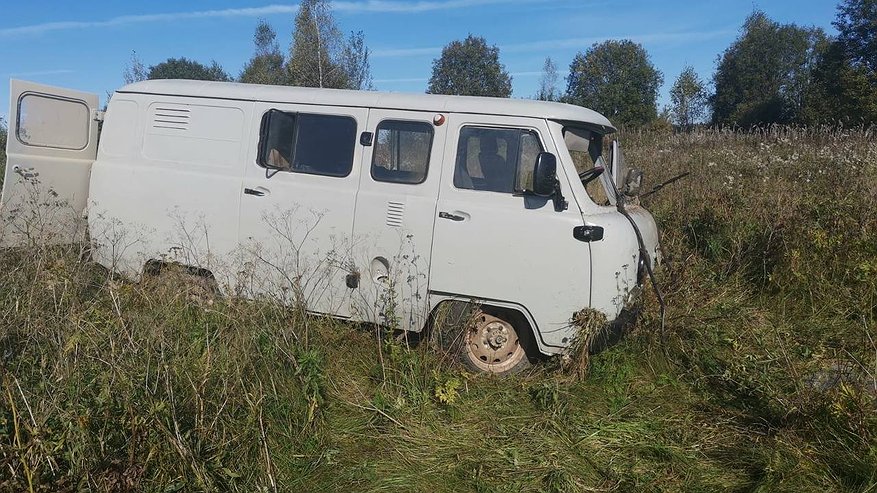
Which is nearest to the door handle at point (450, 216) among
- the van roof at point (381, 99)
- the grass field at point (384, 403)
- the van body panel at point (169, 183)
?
the van roof at point (381, 99)

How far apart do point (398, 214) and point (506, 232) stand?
2.98 ft

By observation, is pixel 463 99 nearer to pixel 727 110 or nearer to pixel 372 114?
pixel 372 114

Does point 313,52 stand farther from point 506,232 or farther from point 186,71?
point 186,71

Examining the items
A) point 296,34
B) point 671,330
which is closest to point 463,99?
point 671,330

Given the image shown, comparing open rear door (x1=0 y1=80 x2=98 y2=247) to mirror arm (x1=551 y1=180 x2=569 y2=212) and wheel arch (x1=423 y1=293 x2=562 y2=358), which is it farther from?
→ mirror arm (x1=551 y1=180 x2=569 y2=212)

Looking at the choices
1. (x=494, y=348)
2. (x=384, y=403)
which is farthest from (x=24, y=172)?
(x=494, y=348)

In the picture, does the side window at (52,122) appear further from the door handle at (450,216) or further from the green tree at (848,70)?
the green tree at (848,70)

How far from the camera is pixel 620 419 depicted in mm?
4258

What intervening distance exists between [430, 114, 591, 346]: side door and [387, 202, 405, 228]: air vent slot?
0.32m

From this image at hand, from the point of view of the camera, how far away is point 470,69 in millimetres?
37688

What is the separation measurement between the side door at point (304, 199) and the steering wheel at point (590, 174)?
188 cm

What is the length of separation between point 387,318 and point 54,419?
7.74 ft

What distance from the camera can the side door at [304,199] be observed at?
524 centimetres

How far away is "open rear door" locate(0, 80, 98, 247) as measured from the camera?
18.6 feet
